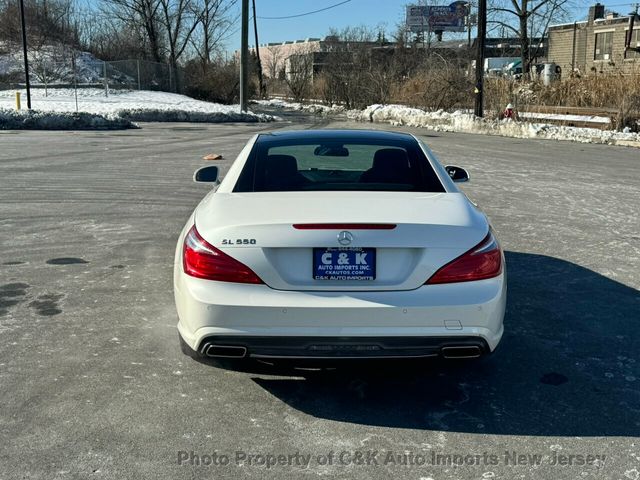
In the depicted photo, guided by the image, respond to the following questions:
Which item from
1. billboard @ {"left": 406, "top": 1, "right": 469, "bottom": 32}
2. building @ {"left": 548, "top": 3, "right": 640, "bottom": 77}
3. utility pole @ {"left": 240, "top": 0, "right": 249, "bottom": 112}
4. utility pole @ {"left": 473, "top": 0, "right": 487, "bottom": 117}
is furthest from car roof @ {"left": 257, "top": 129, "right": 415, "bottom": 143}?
billboard @ {"left": 406, "top": 1, "right": 469, "bottom": 32}

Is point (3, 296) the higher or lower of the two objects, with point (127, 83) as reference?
lower

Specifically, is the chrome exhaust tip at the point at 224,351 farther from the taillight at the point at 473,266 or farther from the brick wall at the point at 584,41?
the brick wall at the point at 584,41

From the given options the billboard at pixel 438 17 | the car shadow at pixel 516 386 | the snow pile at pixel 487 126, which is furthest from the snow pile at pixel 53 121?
the billboard at pixel 438 17

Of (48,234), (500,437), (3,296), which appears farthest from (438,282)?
(48,234)

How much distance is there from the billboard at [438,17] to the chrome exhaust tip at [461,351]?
83.1 m

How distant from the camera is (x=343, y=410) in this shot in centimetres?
363

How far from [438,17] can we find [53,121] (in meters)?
69.6

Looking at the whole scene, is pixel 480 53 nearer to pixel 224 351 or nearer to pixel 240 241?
pixel 240 241

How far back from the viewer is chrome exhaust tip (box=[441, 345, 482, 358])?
3.47 meters

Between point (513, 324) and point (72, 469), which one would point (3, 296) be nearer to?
point (72, 469)

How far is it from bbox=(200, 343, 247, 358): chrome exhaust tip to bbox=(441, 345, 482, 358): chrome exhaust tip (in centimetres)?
105

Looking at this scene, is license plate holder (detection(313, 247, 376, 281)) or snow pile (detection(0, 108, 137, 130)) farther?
snow pile (detection(0, 108, 137, 130))

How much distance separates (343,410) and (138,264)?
3.52 metres

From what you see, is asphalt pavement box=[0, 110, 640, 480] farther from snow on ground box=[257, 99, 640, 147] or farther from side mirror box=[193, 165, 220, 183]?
snow on ground box=[257, 99, 640, 147]
